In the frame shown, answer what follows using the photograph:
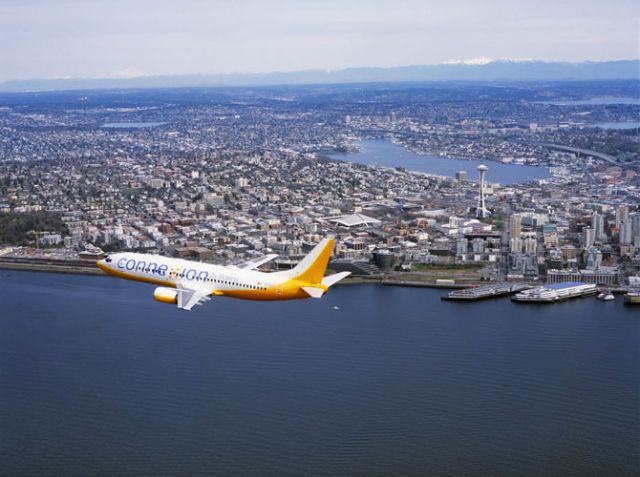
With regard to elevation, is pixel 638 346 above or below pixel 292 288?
below

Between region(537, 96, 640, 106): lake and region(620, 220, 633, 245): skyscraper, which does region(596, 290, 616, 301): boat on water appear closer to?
region(620, 220, 633, 245): skyscraper

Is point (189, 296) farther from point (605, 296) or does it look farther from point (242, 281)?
point (605, 296)

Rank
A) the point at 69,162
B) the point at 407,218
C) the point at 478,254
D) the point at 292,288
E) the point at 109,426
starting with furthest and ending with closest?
1. the point at 69,162
2. the point at 407,218
3. the point at 478,254
4. the point at 109,426
5. the point at 292,288

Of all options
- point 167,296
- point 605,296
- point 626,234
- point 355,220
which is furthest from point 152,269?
point 355,220

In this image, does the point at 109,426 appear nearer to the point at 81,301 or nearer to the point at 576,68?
the point at 81,301

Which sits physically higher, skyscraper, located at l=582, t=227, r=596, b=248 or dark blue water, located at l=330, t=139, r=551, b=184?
skyscraper, located at l=582, t=227, r=596, b=248

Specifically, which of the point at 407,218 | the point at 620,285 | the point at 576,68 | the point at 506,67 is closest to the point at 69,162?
the point at 407,218

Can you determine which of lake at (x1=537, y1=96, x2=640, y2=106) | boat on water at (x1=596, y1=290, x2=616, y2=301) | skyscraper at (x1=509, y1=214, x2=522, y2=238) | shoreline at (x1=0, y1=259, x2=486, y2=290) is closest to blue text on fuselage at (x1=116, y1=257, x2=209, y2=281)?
shoreline at (x1=0, y1=259, x2=486, y2=290)
